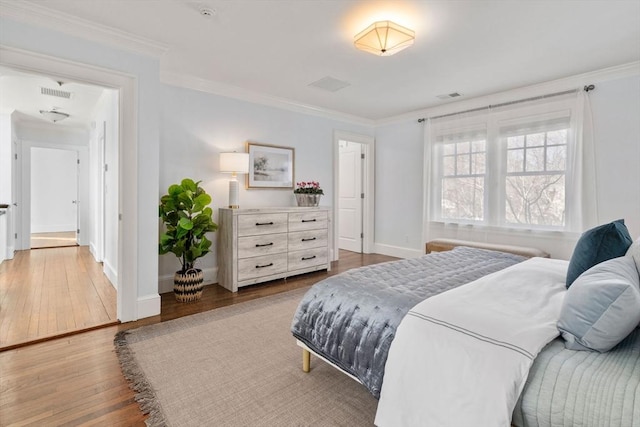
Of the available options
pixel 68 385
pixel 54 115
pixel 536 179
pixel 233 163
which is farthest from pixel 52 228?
pixel 536 179

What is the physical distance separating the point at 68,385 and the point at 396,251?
15.9 feet

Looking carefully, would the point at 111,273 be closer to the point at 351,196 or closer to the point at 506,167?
the point at 351,196

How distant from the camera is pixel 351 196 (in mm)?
6434

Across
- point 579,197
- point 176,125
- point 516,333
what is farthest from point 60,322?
point 579,197

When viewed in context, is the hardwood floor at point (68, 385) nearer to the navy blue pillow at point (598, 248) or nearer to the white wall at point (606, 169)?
the navy blue pillow at point (598, 248)

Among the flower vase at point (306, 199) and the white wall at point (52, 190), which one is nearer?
the flower vase at point (306, 199)

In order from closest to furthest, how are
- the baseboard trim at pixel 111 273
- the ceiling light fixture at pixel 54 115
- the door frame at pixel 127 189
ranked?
1. the door frame at pixel 127 189
2. the baseboard trim at pixel 111 273
3. the ceiling light fixture at pixel 54 115

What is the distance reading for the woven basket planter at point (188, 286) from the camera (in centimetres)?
344

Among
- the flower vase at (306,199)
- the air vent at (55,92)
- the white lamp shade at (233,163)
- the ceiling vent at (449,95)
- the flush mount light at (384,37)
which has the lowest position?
the flower vase at (306,199)

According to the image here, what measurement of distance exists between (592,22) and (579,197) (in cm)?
197

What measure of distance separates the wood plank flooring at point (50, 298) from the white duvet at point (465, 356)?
9.06ft

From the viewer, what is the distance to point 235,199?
13.2ft

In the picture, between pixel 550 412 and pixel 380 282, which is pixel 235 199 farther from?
pixel 550 412

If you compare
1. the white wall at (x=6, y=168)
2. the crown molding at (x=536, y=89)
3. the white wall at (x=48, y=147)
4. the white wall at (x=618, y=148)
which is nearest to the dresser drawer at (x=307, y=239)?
the crown molding at (x=536, y=89)
